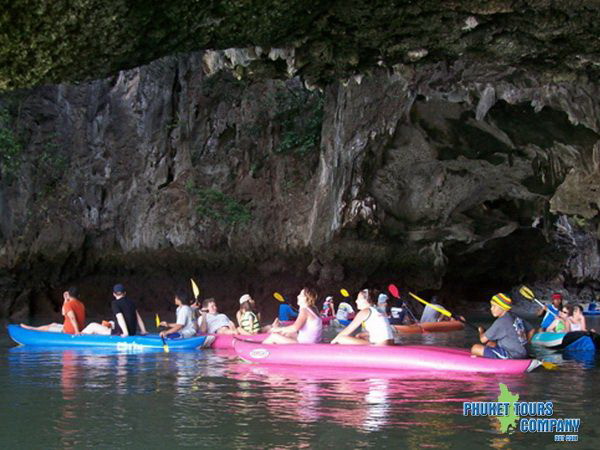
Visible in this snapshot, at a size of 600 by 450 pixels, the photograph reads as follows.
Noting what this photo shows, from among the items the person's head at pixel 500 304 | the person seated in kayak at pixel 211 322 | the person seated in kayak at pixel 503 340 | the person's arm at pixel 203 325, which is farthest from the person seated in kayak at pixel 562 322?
the person's arm at pixel 203 325

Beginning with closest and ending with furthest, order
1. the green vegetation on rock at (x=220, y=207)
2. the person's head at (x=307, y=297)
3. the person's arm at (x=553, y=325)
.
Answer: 1. the person's head at (x=307, y=297)
2. the person's arm at (x=553, y=325)
3. the green vegetation on rock at (x=220, y=207)

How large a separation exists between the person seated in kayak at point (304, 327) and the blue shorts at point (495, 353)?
2052mm

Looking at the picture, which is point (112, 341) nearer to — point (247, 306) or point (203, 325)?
point (203, 325)

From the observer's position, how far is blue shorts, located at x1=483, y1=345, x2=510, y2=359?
9.63 meters

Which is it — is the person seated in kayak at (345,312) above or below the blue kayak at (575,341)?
above

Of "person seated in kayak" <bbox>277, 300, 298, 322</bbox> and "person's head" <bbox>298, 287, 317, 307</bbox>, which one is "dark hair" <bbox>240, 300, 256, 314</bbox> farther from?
"person seated in kayak" <bbox>277, 300, 298, 322</bbox>

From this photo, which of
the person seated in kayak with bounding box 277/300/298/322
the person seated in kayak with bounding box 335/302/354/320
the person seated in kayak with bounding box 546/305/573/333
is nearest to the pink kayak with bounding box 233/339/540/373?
the person seated in kayak with bounding box 546/305/573/333

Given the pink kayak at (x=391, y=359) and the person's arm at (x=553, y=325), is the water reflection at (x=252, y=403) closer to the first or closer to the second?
the pink kayak at (x=391, y=359)

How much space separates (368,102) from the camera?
56.3 ft

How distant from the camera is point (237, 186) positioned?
2170cm

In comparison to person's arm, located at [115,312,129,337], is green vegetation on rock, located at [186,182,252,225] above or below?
above

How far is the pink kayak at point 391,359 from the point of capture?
948 cm

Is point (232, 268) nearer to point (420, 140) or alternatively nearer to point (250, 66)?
point (420, 140)

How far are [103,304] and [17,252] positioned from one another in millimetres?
3029
